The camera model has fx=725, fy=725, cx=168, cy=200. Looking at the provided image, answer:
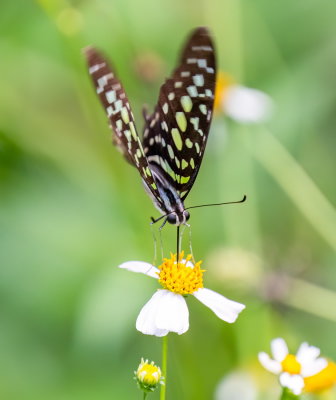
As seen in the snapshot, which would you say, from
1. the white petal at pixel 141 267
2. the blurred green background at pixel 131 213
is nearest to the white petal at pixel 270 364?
the white petal at pixel 141 267

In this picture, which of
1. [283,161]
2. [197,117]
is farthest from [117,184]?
[197,117]

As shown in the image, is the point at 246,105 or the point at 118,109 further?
the point at 246,105

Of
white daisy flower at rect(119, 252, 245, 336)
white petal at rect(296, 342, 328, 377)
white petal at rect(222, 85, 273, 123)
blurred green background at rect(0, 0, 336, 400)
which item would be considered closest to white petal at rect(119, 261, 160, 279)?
white daisy flower at rect(119, 252, 245, 336)

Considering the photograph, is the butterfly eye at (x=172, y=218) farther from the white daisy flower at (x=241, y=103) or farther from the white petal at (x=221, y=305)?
the white daisy flower at (x=241, y=103)

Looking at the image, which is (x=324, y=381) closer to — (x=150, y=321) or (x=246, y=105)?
(x=150, y=321)

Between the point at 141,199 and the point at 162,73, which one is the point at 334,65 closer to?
the point at 162,73

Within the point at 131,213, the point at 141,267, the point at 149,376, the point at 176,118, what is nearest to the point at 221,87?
the point at 131,213
